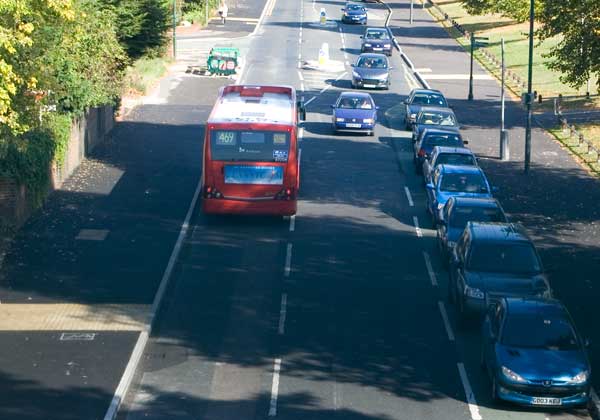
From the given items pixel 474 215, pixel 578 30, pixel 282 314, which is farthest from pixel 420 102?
pixel 282 314

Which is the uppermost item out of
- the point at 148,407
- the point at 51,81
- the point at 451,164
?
the point at 51,81

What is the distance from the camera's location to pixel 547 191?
34.7 m

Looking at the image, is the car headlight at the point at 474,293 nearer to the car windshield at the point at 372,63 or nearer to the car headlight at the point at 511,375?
the car headlight at the point at 511,375

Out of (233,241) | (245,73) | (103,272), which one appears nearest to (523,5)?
(245,73)

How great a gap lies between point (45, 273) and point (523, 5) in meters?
43.6

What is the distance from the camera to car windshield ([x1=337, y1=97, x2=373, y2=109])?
43.9 meters

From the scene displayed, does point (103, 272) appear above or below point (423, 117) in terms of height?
below

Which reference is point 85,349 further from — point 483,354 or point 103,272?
point 483,354

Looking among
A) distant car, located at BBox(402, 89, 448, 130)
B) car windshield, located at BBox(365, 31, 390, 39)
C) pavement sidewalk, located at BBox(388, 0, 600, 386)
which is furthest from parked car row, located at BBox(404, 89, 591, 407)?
car windshield, located at BBox(365, 31, 390, 39)

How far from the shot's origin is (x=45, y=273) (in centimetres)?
2491

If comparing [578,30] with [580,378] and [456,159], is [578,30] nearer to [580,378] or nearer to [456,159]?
[456,159]

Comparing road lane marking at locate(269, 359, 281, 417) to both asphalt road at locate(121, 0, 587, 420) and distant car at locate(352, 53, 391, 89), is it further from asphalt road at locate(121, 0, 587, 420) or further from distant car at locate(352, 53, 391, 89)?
distant car at locate(352, 53, 391, 89)

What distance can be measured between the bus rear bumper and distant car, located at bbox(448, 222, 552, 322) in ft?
21.4

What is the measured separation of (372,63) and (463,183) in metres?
27.3
